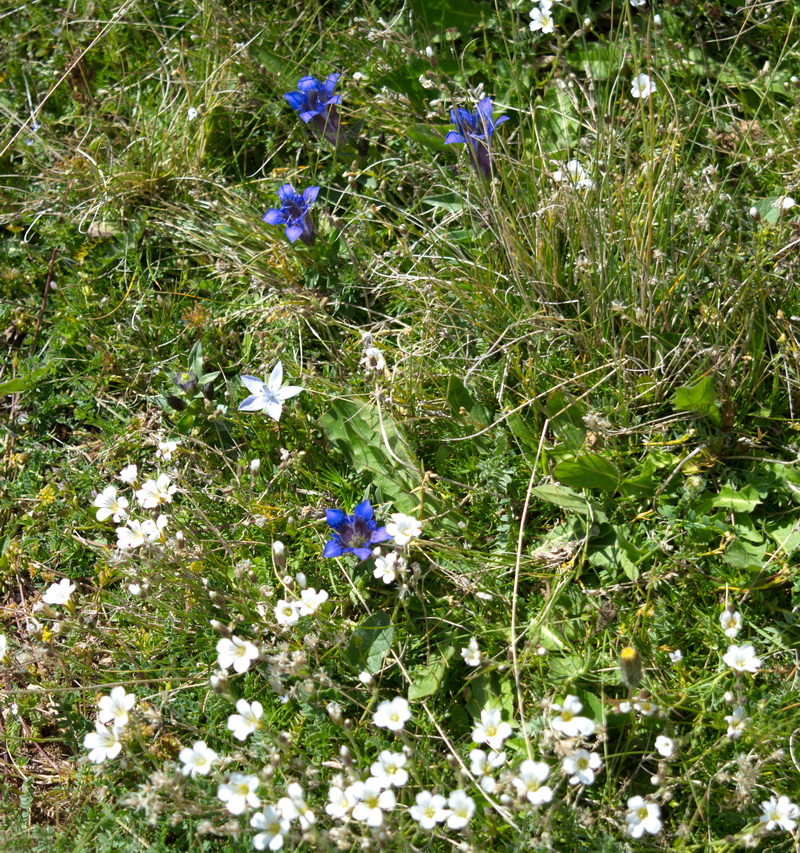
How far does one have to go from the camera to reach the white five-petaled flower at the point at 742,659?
1795 millimetres

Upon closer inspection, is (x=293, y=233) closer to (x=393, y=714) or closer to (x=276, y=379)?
(x=276, y=379)

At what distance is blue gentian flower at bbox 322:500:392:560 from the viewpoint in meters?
2.07

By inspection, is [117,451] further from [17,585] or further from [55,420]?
[17,585]

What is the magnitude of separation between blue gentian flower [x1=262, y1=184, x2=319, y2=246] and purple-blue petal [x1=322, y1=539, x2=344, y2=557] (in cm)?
97

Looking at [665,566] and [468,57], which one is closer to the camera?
[665,566]

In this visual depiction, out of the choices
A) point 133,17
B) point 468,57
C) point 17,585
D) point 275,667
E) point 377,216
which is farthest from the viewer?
point 133,17

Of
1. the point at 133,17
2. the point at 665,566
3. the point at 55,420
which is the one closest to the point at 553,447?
the point at 665,566

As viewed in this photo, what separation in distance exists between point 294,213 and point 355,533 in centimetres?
106

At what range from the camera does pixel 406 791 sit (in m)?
1.80

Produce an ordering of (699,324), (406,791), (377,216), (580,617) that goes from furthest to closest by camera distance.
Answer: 1. (377,216)
2. (699,324)
3. (580,617)
4. (406,791)

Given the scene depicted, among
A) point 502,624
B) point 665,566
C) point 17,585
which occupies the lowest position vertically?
point 17,585

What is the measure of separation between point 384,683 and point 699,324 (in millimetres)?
1236

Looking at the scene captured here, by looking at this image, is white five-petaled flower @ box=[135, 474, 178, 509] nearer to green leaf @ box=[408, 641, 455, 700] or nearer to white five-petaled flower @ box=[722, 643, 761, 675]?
green leaf @ box=[408, 641, 455, 700]

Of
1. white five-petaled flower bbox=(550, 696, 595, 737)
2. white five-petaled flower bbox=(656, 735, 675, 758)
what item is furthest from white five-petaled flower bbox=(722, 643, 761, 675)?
white five-petaled flower bbox=(550, 696, 595, 737)
